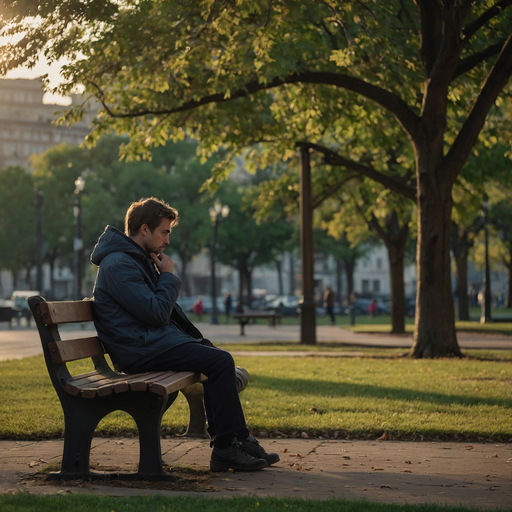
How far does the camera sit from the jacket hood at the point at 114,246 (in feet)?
16.5

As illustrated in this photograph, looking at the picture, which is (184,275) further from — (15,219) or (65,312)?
(65,312)

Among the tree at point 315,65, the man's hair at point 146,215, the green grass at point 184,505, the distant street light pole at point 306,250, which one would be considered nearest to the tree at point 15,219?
the distant street light pole at point 306,250

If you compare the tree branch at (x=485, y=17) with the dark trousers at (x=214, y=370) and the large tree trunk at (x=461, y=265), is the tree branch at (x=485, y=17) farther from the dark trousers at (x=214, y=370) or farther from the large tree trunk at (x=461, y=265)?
the large tree trunk at (x=461, y=265)

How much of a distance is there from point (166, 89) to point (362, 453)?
9270 millimetres

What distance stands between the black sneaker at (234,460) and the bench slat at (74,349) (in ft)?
3.31

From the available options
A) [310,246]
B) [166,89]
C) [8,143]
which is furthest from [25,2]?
[8,143]

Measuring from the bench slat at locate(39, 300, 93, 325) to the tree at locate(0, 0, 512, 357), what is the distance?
22.4ft

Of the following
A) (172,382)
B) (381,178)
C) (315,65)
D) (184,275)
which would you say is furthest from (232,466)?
(184,275)

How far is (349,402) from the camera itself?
8180 millimetres

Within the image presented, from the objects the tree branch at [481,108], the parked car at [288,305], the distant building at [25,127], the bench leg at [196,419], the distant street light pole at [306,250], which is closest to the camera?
the bench leg at [196,419]

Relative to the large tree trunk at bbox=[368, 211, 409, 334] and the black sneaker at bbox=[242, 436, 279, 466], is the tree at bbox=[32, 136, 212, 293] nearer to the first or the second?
the large tree trunk at bbox=[368, 211, 409, 334]

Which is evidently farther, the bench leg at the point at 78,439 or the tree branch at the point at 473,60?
the tree branch at the point at 473,60

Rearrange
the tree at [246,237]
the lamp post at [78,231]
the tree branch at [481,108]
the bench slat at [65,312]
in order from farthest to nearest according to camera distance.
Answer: the tree at [246,237] < the lamp post at [78,231] < the tree branch at [481,108] < the bench slat at [65,312]

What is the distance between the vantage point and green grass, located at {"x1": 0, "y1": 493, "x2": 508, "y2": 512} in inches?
154
